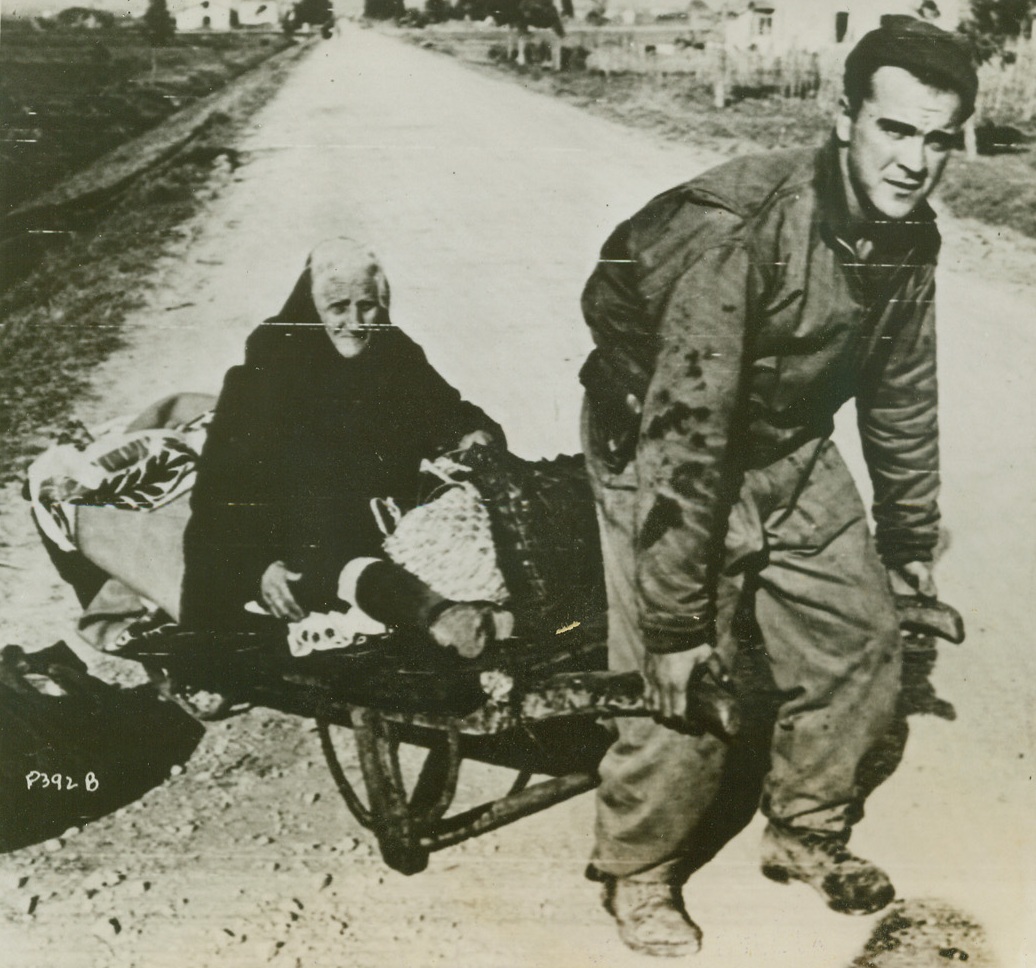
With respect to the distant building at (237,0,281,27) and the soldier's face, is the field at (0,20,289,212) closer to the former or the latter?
the distant building at (237,0,281,27)

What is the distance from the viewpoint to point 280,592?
3.40 metres

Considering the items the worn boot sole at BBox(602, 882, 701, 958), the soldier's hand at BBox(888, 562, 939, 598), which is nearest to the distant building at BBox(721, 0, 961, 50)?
the soldier's hand at BBox(888, 562, 939, 598)

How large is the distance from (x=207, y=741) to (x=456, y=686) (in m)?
0.90

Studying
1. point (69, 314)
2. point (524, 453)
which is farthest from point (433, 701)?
point (69, 314)

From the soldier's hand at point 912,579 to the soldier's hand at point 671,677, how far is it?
755 millimetres

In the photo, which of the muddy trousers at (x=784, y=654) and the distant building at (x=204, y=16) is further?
the distant building at (x=204, y=16)

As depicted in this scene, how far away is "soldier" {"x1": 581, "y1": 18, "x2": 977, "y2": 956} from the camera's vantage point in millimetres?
3035

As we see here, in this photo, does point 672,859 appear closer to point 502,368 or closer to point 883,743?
point 883,743

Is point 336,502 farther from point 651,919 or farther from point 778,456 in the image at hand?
point 651,919

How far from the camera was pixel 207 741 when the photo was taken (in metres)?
3.54

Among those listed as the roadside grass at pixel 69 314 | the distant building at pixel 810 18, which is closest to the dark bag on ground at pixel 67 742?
the roadside grass at pixel 69 314

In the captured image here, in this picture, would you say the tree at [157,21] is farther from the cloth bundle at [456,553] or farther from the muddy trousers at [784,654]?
the muddy trousers at [784,654]

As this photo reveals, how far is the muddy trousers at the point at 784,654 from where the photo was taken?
10.7 feet

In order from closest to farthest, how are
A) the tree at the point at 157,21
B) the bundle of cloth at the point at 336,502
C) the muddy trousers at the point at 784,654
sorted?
1. the muddy trousers at the point at 784,654
2. the bundle of cloth at the point at 336,502
3. the tree at the point at 157,21
